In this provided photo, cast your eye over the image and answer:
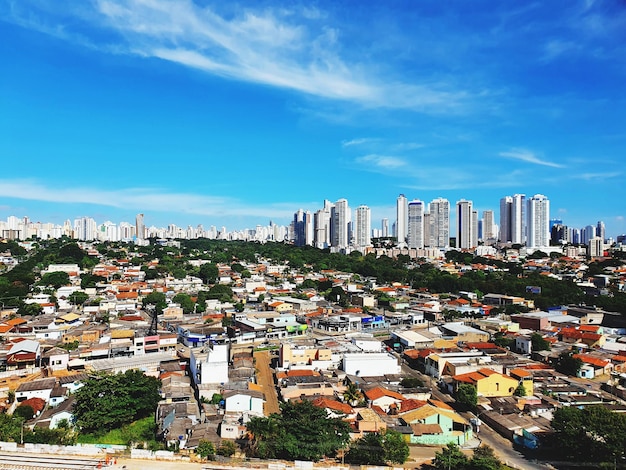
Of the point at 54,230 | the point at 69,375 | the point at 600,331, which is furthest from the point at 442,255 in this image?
the point at 54,230

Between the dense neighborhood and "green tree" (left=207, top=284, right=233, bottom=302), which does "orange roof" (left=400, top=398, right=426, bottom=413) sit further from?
"green tree" (left=207, top=284, right=233, bottom=302)

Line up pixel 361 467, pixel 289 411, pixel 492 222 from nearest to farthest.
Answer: pixel 361 467, pixel 289 411, pixel 492 222

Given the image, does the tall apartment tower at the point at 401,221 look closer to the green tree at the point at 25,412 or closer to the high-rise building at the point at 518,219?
the high-rise building at the point at 518,219

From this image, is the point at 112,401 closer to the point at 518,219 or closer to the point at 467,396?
the point at 467,396

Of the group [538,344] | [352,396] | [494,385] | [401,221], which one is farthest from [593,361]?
[401,221]

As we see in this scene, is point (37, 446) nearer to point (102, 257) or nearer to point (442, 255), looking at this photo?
point (102, 257)

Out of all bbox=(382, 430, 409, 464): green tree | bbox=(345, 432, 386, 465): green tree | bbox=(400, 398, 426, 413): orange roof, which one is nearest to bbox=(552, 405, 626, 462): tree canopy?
bbox=(400, 398, 426, 413): orange roof

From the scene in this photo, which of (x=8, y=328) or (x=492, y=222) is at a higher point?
(x=492, y=222)
